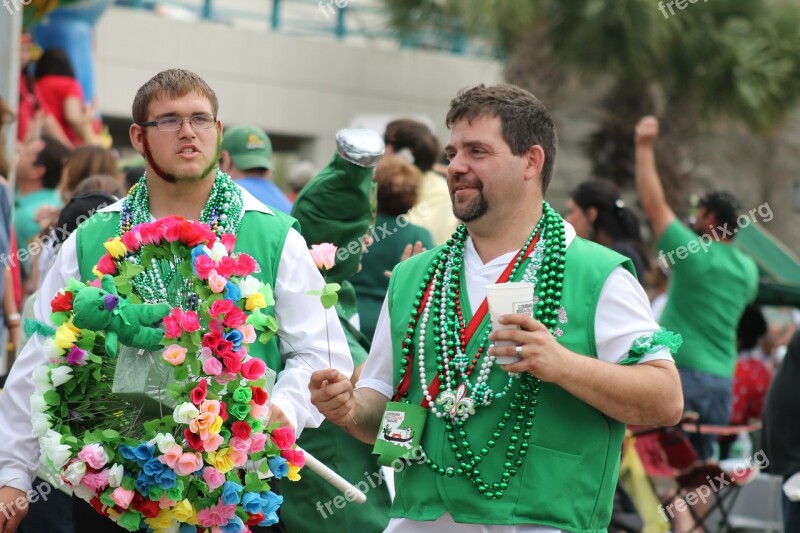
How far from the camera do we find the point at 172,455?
3.48 metres

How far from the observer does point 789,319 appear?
50.3ft

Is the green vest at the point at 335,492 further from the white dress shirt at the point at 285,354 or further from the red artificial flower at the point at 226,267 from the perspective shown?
the red artificial flower at the point at 226,267

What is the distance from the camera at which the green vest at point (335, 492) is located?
4.89 metres

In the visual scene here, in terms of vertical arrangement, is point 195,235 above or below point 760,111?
above

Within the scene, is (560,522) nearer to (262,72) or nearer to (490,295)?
(490,295)

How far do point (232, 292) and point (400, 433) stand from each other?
2.04 ft

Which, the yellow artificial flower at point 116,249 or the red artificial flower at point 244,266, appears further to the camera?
the yellow artificial flower at point 116,249

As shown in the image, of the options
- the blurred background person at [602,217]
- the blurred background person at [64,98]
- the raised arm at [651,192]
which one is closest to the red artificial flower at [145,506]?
the blurred background person at [602,217]

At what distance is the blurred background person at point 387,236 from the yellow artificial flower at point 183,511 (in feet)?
8.41

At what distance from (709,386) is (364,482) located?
371 centimetres

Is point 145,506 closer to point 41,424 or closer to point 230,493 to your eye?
point 230,493

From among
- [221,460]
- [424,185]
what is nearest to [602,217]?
[424,185]

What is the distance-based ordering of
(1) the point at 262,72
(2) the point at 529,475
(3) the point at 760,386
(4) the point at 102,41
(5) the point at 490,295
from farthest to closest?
(1) the point at 262,72
(4) the point at 102,41
(3) the point at 760,386
(2) the point at 529,475
(5) the point at 490,295

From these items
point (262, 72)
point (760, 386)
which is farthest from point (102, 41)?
point (760, 386)
